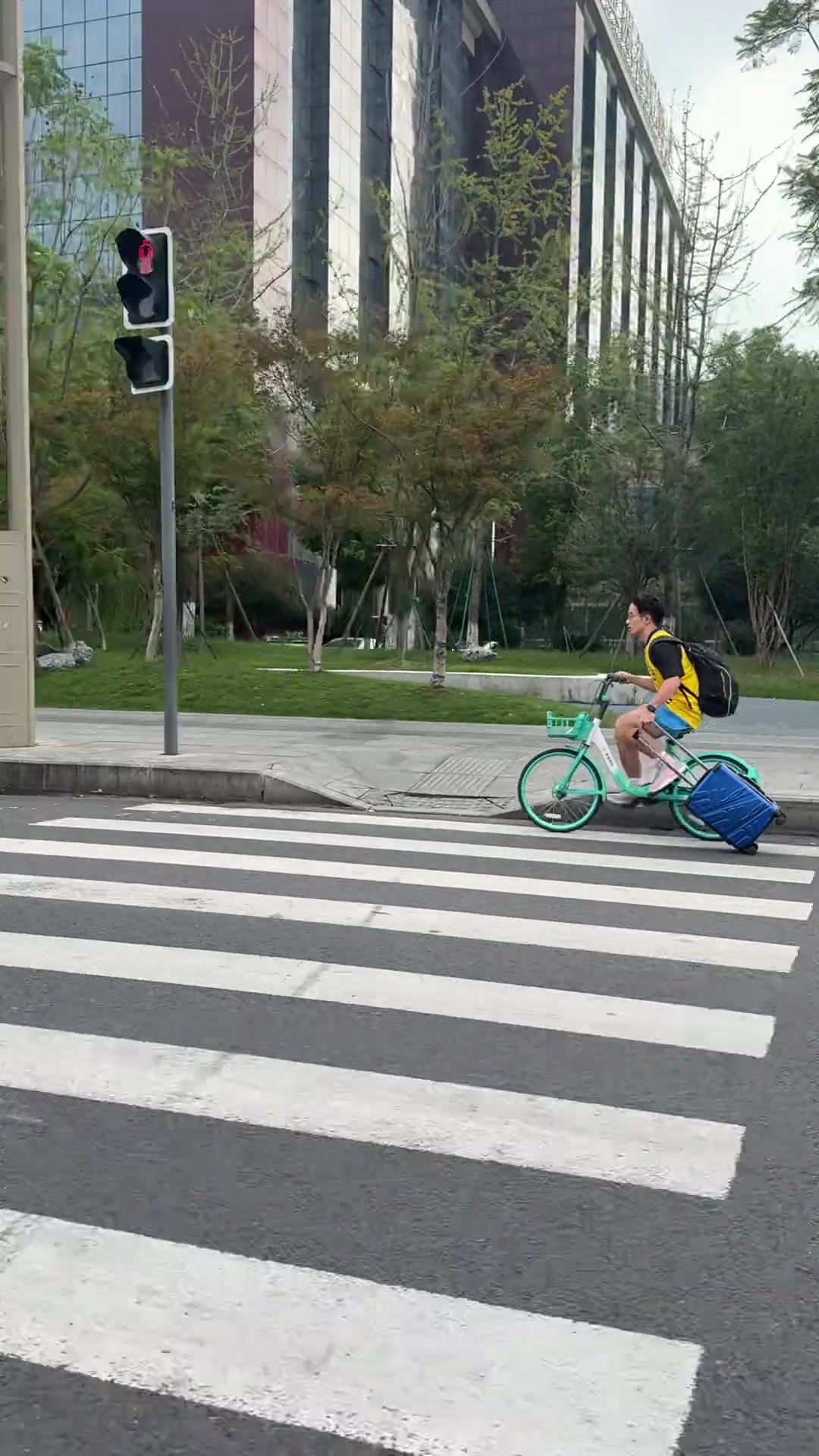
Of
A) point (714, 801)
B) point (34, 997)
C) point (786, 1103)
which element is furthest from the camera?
point (714, 801)

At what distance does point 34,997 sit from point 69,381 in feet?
64.9

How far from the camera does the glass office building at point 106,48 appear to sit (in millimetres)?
47312

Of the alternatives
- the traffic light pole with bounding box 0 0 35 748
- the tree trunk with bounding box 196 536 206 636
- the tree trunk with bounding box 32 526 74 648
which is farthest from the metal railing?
the traffic light pole with bounding box 0 0 35 748

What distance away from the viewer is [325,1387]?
2436 mm

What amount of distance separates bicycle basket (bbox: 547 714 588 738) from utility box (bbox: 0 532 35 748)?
218 inches

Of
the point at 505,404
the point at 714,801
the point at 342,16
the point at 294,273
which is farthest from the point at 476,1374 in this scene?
the point at 342,16

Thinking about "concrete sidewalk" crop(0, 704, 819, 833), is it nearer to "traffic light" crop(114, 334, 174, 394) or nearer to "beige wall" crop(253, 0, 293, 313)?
"traffic light" crop(114, 334, 174, 394)

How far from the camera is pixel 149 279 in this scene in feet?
34.6

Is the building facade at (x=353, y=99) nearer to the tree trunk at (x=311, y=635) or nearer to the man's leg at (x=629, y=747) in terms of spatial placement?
the tree trunk at (x=311, y=635)

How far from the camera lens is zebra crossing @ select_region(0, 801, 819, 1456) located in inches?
98.1

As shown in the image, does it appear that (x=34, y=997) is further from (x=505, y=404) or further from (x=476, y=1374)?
(x=505, y=404)

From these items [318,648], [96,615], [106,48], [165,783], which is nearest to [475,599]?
[96,615]

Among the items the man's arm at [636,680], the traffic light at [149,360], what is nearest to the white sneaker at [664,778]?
the man's arm at [636,680]

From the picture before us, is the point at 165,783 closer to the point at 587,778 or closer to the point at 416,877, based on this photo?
the point at 587,778
